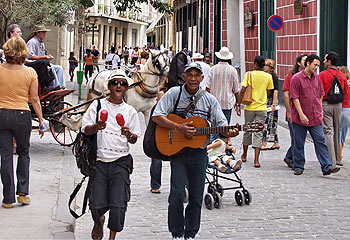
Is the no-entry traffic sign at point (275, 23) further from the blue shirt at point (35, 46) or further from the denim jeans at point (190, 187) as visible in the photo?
the denim jeans at point (190, 187)

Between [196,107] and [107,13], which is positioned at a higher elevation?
[107,13]

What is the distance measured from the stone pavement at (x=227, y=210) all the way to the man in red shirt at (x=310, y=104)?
0.39 m

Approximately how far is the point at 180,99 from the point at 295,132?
5.30 m

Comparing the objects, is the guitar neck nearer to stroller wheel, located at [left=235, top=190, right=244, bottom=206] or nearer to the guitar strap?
the guitar strap

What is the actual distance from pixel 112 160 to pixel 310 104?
5408mm

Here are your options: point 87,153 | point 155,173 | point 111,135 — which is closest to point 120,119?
point 111,135

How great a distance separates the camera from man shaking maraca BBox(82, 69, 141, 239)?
691 centimetres

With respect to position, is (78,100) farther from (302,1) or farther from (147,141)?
(147,141)

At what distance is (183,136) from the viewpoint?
698cm

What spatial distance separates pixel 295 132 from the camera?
1208 centimetres

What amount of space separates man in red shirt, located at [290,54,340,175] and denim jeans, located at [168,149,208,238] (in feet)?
15.8

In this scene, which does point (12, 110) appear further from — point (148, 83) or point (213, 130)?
point (148, 83)

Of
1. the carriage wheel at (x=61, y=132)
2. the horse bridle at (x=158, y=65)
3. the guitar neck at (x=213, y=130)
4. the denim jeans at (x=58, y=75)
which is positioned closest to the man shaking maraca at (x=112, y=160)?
the guitar neck at (x=213, y=130)

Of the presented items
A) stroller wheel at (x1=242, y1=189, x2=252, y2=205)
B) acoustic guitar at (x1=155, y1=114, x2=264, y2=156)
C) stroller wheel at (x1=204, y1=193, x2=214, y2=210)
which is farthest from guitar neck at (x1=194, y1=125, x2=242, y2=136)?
stroller wheel at (x1=242, y1=189, x2=252, y2=205)
